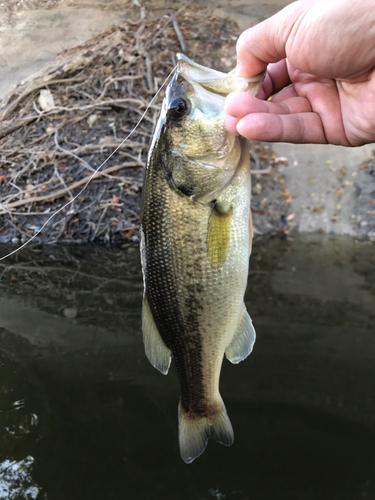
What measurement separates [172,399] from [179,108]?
2541 mm

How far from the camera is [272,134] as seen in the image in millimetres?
1562

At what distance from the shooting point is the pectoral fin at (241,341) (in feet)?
5.73

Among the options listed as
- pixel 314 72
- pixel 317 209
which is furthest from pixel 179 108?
pixel 317 209

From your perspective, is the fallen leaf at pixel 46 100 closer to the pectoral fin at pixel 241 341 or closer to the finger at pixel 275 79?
the finger at pixel 275 79

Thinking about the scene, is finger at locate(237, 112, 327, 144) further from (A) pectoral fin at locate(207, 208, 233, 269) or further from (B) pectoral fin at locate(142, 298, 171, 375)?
(B) pectoral fin at locate(142, 298, 171, 375)

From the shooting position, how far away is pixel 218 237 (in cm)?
154

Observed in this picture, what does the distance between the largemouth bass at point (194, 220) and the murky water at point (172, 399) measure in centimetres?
160

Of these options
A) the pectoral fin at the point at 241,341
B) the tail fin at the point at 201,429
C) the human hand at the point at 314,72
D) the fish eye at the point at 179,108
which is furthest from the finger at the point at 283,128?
the tail fin at the point at 201,429

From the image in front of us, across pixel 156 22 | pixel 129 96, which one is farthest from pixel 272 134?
pixel 156 22

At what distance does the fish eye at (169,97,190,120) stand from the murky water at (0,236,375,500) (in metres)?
2.47

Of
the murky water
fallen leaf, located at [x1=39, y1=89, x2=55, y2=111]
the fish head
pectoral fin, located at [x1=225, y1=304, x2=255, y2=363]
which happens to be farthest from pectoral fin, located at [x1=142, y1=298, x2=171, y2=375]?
fallen leaf, located at [x1=39, y1=89, x2=55, y2=111]

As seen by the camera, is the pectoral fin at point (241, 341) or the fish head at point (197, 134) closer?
the fish head at point (197, 134)

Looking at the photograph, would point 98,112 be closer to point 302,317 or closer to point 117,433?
point 302,317

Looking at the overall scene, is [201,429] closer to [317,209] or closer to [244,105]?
[244,105]
